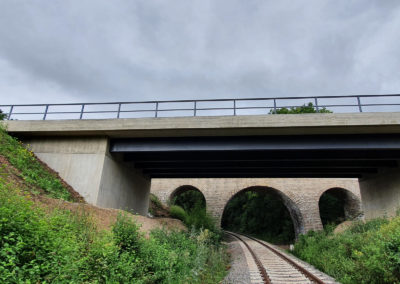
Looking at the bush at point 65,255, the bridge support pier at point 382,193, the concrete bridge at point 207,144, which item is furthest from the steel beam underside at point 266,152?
the bush at point 65,255

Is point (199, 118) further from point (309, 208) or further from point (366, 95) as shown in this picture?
point (309, 208)

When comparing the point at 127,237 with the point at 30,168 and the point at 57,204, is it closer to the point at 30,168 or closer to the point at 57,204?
the point at 57,204

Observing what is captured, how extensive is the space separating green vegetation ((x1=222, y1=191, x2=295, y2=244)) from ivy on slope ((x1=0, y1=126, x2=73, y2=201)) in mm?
20104

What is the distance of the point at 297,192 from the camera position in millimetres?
21844

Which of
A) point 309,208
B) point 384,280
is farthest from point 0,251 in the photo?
point 309,208

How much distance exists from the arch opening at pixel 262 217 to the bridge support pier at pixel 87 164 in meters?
14.1

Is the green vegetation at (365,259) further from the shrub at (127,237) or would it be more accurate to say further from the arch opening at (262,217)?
the arch opening at (262,217)

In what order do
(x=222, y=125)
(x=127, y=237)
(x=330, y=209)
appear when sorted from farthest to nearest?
(x=330, y=209), (x=222, y=125), (x=127, y=237)

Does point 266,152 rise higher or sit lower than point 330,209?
lower

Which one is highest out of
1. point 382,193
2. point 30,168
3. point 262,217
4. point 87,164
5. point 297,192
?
point 297,192

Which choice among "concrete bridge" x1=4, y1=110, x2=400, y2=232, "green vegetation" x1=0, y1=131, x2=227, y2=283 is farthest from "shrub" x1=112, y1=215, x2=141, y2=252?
"concrete bridge" x1=4, y1=110, x2=400, y2=232

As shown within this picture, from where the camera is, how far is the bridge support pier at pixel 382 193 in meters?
12.8

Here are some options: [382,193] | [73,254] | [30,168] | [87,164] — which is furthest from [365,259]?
[30,168]

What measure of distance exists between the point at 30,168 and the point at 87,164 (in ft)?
6.78
